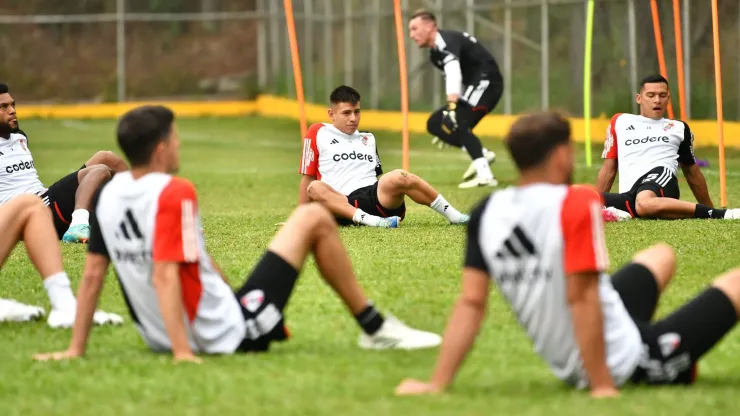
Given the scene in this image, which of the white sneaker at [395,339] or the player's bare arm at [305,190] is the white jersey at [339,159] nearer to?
the player's bare arm at [305,190]

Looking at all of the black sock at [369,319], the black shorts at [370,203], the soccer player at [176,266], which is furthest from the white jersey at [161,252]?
the black shorts at [370,203]

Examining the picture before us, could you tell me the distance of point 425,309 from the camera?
7.58 m

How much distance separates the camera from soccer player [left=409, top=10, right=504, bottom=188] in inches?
641

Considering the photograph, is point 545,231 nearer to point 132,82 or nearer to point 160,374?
point 160,374

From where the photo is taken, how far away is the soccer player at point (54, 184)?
425 inches

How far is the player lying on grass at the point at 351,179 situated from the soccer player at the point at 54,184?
1639 mm

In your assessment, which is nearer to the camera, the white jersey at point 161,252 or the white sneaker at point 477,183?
the white jersey at point 161,252

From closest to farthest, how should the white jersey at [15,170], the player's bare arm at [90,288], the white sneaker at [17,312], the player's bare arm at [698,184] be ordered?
the player's bare arm at [90,288] < the white sneaker at [17,312] < the white jersey at [15,170] < the player's bare arm at [698,184]

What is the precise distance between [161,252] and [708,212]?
22.3 ft

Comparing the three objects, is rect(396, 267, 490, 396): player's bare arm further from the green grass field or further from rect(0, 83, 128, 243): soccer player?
rect(0, 83, 128, 243): soccer player

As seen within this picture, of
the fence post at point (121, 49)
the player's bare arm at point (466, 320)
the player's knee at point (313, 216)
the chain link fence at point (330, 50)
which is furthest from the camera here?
the fence post at point (121, 49)

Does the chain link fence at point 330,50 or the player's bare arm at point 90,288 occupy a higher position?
the chain link fence at point 330,50

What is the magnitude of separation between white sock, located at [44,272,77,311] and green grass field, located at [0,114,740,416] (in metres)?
0.15

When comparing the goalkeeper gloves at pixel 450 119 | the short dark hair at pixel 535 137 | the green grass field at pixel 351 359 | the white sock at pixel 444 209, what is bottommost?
the green grass field at pixel 351 359
